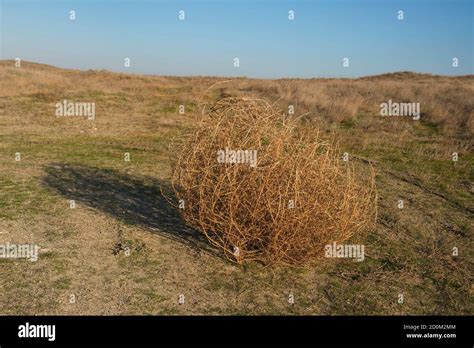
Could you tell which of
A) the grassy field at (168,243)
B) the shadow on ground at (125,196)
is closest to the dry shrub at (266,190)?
the grassy field at (168,243)

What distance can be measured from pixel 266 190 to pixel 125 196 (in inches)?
155

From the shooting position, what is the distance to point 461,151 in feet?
44.3

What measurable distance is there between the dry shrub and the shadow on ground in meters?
0.81

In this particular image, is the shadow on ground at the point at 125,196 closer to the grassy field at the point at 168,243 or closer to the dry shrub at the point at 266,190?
the grassy field at the point at 168,243

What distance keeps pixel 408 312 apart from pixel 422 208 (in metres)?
3.93

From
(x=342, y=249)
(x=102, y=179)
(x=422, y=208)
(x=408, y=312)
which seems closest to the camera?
(x=408, y=312)

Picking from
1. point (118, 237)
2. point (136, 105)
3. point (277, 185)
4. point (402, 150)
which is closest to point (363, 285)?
point (277, 185)

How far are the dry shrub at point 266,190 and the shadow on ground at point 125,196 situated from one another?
813mm

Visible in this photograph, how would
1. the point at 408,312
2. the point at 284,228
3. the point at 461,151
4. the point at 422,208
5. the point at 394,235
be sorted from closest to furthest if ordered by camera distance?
the point at 408,312
the point at 284,228
the point at 394,235
the point at 422,208
the point at 461,151

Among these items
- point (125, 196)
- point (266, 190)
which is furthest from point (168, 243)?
point (125, 196)

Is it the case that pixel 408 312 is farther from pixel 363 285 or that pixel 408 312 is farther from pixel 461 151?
pixel 461 151

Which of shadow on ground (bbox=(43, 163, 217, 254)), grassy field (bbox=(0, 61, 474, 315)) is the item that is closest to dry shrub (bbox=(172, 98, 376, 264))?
grassy field (bbox=(0, 61, 474, 315))

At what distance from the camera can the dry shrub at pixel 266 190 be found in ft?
18.8

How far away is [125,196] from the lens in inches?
346
